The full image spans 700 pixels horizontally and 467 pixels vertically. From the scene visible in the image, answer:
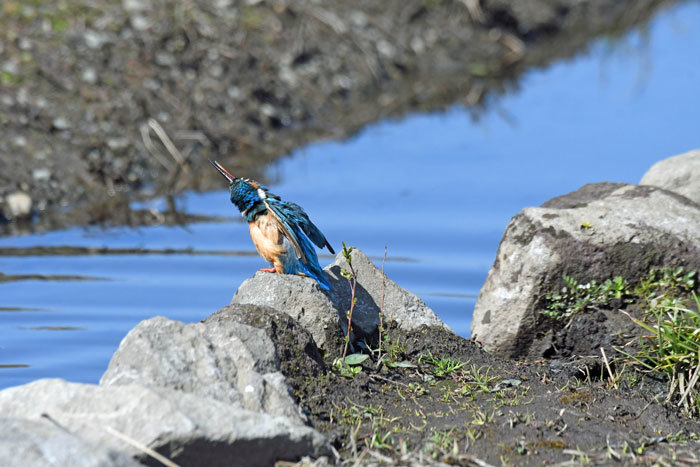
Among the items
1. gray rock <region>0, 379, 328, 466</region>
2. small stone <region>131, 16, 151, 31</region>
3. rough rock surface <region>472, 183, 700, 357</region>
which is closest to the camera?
gray rock <region>0, 379, 328, 466</region>

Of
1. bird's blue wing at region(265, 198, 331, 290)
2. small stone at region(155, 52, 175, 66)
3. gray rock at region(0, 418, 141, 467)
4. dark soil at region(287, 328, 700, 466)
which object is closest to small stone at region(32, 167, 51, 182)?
small stone at region(155, 52, 175, 66)

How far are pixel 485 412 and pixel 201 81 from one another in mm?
6961

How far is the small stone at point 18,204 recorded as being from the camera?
8.25 m

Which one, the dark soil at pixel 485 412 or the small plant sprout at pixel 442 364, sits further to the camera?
the small plant sprout at pixel 442 364

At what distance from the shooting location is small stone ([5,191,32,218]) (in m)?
8.25

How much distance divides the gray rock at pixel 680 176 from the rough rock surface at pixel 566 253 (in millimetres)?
403

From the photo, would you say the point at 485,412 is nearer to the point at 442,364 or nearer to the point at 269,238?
the point at 442,364

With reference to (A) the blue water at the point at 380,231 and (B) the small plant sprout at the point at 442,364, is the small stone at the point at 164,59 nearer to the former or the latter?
(A) the blue water at the point at 380,231

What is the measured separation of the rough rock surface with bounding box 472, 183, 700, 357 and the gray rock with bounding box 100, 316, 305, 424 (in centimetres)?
144

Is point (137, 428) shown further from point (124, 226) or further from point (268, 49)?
point (268, 49)

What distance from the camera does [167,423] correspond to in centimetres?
332

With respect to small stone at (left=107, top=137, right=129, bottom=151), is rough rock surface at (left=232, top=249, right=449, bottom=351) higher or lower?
lower

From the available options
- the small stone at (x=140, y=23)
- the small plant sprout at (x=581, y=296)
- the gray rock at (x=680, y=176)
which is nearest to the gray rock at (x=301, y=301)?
the small plant sprout at (x=581, y=296)

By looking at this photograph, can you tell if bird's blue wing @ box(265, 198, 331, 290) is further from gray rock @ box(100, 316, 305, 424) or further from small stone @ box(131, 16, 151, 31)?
small stone @ box(131, 16, 151, 31)
